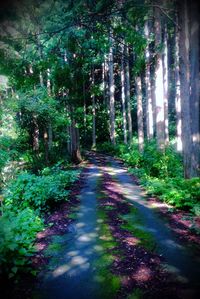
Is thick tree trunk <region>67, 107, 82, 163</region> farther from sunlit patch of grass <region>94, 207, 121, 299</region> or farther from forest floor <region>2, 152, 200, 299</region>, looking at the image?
sunlit patch of grass <region>94, 207, 121, 299</region>

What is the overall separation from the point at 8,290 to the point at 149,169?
37.3 feet

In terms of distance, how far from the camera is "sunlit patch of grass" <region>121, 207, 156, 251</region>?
22.9ft

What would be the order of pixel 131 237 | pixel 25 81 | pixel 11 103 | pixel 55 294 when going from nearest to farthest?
pixel 55 294 → pixel 131 237 → pixel 25 81 → pixel 11 103

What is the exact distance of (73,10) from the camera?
29.9 ft

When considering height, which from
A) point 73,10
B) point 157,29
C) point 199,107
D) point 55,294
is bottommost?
point 55,294

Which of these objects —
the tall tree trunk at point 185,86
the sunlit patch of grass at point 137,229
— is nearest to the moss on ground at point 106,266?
the sunlit patch of grass at point 137,229

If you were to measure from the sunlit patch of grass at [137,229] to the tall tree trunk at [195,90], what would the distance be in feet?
10.2

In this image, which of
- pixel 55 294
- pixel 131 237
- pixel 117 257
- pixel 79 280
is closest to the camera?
pixel 55 294

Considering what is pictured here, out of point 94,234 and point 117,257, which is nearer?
point 117,257

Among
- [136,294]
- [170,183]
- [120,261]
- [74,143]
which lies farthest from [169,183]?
[74,143]

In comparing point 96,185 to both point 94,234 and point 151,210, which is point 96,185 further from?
point 94,234

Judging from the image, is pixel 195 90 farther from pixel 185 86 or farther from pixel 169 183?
pixel 169 183

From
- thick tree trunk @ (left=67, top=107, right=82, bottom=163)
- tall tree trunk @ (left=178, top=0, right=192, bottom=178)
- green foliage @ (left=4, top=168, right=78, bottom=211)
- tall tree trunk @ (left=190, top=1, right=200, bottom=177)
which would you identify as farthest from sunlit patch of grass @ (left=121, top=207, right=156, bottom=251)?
thick tree trunk @ (left=67, top=107, right=82, bottom=163)

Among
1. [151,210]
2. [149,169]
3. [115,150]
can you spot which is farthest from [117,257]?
[115,150]
